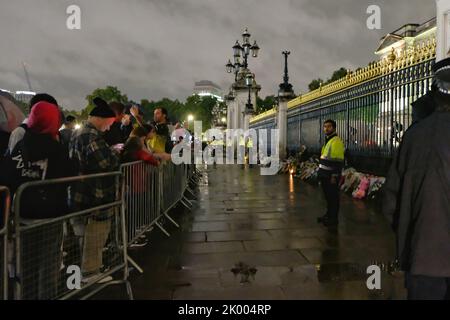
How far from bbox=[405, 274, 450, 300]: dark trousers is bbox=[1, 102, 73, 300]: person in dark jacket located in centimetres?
304

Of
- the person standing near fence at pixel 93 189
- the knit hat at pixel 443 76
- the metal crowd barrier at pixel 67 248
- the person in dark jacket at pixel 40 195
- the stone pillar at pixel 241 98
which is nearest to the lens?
the knit hat at pixel 443 76

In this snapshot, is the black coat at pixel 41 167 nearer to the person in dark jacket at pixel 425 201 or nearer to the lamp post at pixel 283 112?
the person in dark jacket at pixel 425 201

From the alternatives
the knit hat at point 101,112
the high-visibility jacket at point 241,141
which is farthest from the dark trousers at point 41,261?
the high-visibility jacket at point 241,141

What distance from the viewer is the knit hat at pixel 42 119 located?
12.1 feet

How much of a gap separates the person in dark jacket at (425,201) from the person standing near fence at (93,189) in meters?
2.94

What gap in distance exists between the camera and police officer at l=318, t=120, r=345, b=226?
7109 millimetres

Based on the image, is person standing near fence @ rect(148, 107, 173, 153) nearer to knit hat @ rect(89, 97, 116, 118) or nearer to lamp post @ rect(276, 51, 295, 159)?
knit hat @ rect(89, 97, 116, 118)

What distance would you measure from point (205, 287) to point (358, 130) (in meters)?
9.01

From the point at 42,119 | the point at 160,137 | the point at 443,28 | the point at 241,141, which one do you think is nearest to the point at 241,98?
the point at 241,141

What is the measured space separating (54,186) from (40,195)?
0.17 metres

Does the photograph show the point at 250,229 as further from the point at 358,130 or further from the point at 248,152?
the point at 248,152

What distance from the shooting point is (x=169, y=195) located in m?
8.14

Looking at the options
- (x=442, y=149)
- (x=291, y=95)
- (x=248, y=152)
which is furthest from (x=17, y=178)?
(x=248, y=152)
